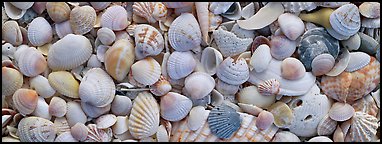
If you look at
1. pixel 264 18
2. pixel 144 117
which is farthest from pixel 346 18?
pixel 144 117

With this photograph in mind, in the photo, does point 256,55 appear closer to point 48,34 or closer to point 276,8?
point 276,8

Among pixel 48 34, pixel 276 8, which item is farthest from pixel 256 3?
pixel 48 34

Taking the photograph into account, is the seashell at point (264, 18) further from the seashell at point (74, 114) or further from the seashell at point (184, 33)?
the seashell at point (74, 114)

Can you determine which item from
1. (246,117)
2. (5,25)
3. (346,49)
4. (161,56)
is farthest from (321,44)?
(5,25)

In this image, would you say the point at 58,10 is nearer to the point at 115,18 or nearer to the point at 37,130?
the point at 115,18

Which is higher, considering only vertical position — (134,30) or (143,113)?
(134,30)
